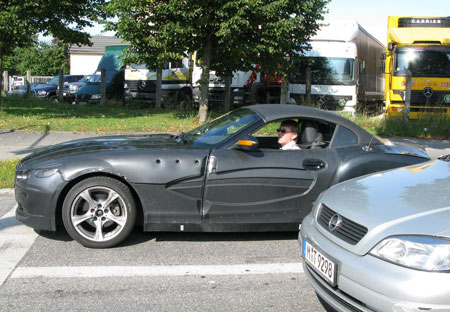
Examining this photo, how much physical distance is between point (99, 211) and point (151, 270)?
0.82 meters

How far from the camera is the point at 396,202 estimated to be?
3178mm

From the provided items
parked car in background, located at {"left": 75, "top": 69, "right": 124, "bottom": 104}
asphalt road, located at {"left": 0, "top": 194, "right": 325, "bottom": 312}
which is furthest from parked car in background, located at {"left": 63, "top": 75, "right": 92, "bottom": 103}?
asphalt road, located at {"left": 0, "top": 194, "right": 325, "bottom": 312}

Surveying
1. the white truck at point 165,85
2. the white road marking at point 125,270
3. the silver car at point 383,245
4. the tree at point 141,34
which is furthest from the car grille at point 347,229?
the white truck at point 165,85

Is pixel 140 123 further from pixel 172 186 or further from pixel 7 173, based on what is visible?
pixel 172 186

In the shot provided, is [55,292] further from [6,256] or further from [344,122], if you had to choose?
[344,122]

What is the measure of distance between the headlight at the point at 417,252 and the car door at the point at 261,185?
1.99 m

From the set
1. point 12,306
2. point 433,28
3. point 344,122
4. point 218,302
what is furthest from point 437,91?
point 12,306

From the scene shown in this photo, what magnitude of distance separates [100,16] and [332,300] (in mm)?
15801

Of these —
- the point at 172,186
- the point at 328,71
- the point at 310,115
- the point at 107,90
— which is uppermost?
the point at 328,71

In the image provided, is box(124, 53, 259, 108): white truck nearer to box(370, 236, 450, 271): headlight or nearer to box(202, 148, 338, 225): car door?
box(202, 148, 338, 225): car door

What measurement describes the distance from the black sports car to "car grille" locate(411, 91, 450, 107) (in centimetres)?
1104

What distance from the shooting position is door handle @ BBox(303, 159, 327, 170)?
4.96 meters

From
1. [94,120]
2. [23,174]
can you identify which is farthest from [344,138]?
[94,120]

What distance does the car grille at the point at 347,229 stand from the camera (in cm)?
303
